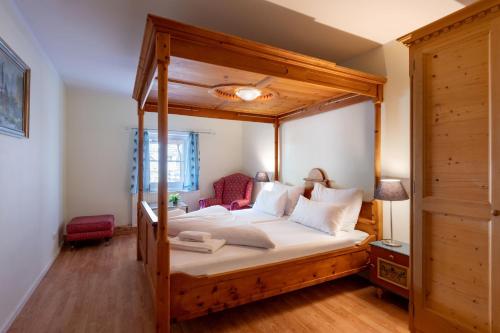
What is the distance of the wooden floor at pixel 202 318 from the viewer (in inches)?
80.9

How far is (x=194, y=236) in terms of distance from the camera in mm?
2277

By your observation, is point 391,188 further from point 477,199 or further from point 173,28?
point 173,28

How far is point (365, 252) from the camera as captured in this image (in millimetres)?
2756

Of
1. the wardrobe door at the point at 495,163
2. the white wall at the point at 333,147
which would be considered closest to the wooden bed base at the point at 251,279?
the white wall at the point at 333,147

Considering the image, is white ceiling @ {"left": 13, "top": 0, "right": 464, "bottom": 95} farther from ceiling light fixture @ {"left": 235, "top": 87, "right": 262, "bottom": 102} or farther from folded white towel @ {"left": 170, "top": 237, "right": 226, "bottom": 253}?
folded white towel @ {"left": 170, "top": 237, "right": 226, "bottom": 253}

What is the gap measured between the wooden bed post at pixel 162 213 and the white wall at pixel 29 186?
125 cm

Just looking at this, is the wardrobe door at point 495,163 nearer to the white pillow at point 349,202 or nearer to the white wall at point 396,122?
the white wall at point 396,122

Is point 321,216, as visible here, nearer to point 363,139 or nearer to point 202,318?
point 363,139

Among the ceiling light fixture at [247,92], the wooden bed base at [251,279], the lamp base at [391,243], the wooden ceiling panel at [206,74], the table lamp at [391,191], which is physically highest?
the wooden ceiling panel at [206,74]

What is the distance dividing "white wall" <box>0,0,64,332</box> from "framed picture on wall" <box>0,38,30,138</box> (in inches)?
3.4

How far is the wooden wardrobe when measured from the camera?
1.48m

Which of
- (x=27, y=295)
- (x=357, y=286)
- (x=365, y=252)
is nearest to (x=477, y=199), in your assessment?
(x=365, y=252)

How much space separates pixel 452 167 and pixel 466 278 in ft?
2.26

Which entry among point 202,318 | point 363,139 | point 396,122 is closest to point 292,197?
point 363,139
